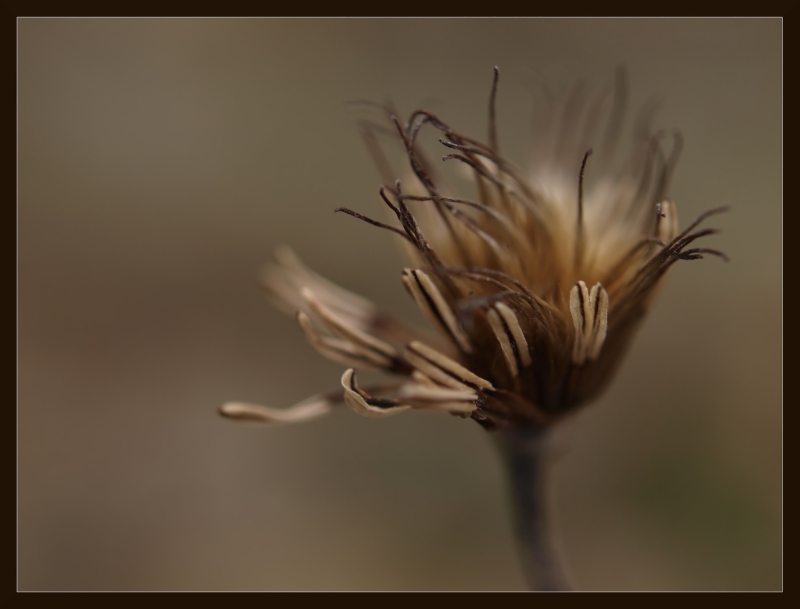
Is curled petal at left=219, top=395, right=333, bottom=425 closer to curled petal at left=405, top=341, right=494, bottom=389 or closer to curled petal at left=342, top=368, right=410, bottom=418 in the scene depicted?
curled petal at left=342, top=368, right=410, bottom=418

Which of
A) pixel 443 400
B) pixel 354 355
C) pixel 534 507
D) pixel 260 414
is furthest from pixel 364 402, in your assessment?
pixel 534 507

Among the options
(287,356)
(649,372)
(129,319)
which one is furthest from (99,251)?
(649,372)

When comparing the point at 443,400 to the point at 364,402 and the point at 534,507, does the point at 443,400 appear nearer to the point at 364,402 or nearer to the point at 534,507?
the point at 364,402

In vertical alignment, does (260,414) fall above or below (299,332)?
below

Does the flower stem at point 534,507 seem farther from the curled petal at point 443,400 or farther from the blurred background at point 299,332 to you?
the blurred background at point 299,332

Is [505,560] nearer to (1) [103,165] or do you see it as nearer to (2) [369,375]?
(2) [369,375]

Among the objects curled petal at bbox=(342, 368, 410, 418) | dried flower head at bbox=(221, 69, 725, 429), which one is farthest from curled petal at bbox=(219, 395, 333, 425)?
curled petal at bbox=(342, 368, 410, 418)

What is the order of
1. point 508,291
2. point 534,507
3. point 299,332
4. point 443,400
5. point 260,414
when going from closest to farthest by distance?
1. point 508,291
2. point 443,400
3. point 260,414
4. point 534,507
5. point 299,332
